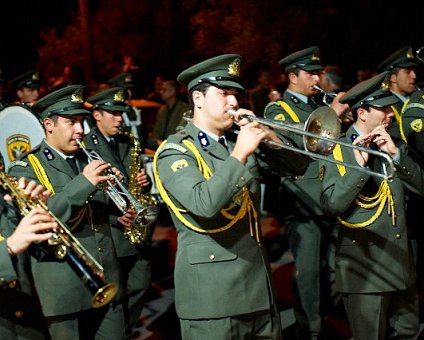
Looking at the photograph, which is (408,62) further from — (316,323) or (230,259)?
(230,259)

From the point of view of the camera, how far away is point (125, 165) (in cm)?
652

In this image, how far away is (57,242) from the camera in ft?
11.7

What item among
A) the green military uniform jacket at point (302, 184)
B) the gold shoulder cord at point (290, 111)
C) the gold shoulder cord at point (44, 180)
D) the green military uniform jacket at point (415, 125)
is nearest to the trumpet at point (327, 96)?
the green military uniform jacket at point (302, 184)

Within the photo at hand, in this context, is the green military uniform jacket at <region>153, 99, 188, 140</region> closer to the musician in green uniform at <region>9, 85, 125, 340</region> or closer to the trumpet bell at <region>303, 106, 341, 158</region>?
the musician in green uniform at <region>9, 85, 125, 340</region>

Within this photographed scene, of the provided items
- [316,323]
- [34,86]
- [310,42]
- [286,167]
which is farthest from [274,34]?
[286,167]

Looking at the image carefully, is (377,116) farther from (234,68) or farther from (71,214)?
(71,214)

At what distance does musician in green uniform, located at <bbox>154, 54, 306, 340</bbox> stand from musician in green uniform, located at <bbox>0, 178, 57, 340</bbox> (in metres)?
0.80

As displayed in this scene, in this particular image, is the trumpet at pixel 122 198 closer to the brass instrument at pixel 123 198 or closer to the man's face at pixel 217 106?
the brass instrument at pixel 123 198

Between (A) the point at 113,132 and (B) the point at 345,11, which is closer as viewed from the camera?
(A) the point at 113,132

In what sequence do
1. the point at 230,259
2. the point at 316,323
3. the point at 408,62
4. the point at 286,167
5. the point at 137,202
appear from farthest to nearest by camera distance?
1. the point at 408,62
2. the point at 316,323
3. the point at 137,202
4. the point at 286,167
5. the point at 230,259

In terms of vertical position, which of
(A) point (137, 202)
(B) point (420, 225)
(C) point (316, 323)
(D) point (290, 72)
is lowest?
(C) point (316, 323)

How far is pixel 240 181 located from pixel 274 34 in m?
15.0

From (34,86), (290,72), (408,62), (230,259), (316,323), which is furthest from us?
(34,86)

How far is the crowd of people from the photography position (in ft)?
12.3
